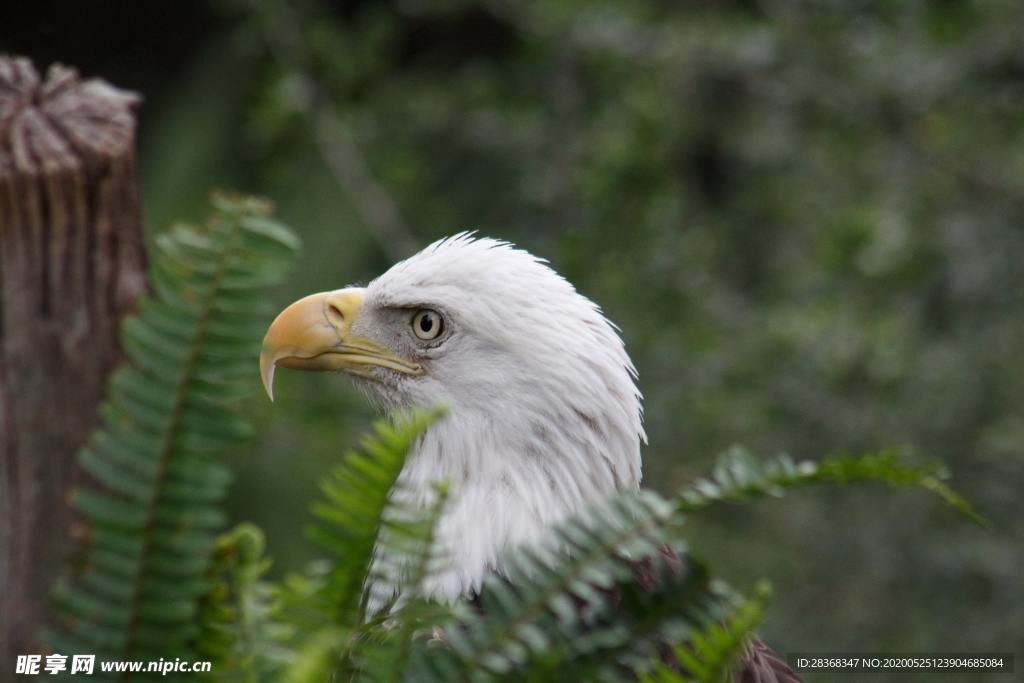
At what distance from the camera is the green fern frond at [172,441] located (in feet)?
4.79

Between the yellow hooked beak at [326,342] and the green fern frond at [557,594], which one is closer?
the green fern frond at [557,594]

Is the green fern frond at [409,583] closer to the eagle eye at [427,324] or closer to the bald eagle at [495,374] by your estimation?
the bald eagle at [495,374]

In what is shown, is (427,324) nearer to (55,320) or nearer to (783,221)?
(55,320)

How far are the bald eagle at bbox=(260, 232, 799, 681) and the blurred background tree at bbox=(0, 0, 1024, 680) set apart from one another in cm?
172

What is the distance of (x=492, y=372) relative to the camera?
2.61 metres

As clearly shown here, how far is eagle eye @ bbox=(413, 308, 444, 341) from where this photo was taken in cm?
271

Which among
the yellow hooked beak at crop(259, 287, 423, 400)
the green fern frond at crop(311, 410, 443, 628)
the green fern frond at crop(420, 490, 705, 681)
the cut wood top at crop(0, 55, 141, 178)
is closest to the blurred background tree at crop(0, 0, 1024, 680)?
the yellow hooked beak at crop(259, 287, 423, 400)

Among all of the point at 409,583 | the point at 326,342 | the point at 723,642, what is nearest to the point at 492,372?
the point at 326,342

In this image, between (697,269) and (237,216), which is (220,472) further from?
(697,269)

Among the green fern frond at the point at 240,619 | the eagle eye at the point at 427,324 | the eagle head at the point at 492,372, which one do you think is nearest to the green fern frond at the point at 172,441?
the green fern frond at the point at 240,619

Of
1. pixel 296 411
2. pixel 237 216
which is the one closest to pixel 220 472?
pixel 237 216

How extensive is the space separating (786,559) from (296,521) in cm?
220

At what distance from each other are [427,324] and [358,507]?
4.53 feet

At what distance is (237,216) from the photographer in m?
1.56
